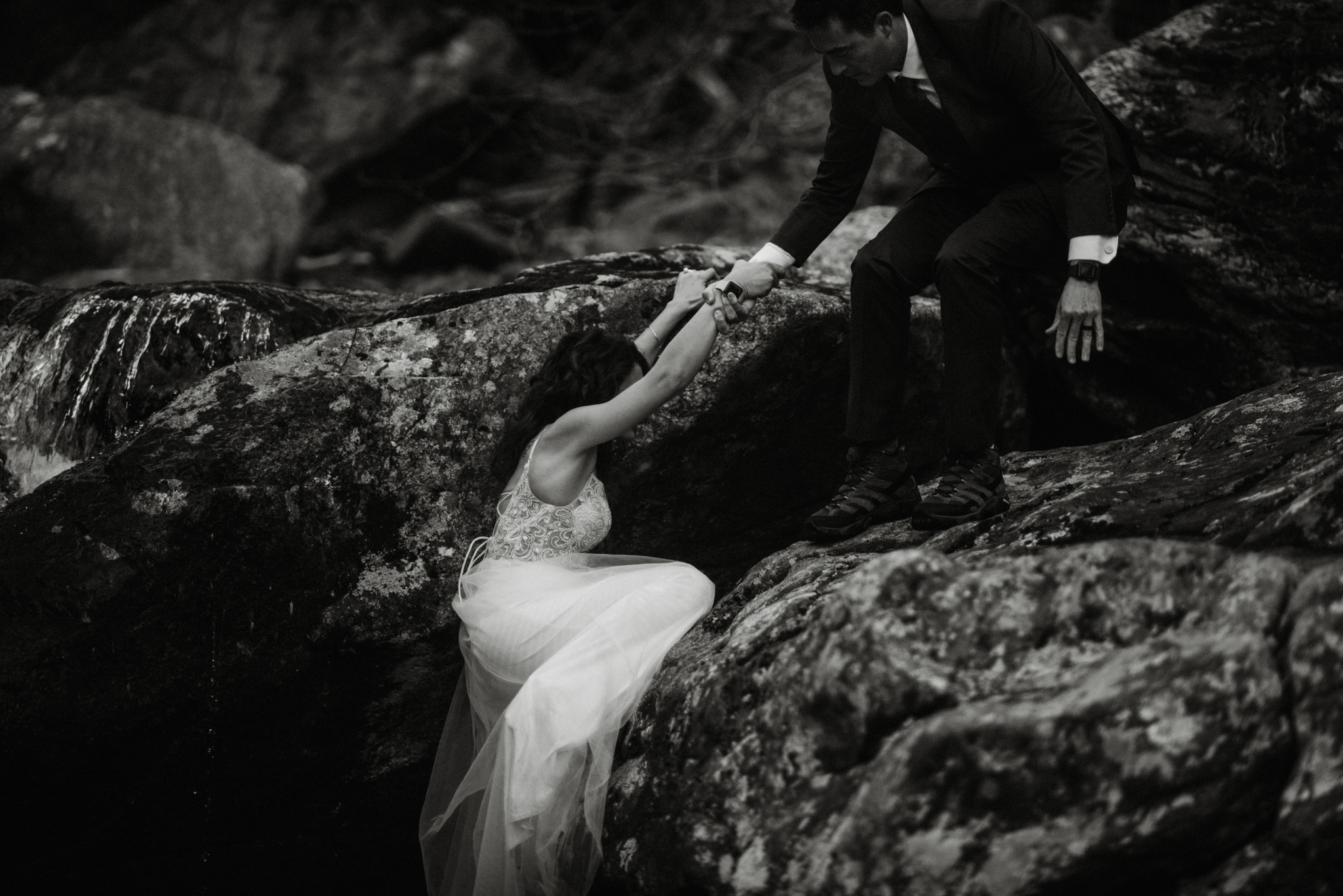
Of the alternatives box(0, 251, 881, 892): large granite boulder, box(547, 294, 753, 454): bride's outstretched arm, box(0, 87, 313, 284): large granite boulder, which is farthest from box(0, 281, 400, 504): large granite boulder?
box(0, 87, 313, 284): large granite boulder

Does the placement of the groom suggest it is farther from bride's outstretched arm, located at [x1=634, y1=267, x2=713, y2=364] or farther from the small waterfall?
the small waterfall

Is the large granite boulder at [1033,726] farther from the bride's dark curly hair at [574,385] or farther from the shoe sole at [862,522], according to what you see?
the bride's dark curly hair at [574,385]

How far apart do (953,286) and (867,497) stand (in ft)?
2.61

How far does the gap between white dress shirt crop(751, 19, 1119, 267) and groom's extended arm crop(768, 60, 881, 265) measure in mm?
428

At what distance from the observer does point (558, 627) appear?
369 cm

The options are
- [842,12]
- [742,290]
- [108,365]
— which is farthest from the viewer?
[108,365]

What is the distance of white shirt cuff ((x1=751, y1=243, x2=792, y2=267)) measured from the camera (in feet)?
14.4

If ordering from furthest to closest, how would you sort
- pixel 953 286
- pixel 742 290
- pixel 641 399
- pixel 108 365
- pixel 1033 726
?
pixel 108 365
pixel 742 290
pixel 641 399
pixel 953 286
pixel 1033 726

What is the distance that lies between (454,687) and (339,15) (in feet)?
41.1

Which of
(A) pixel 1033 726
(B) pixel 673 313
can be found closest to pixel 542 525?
(B) pixel 673 313

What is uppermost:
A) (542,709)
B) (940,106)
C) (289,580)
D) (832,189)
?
(940,106)

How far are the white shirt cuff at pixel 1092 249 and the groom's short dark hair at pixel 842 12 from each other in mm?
946

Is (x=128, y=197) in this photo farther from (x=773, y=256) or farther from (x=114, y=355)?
(x=773, y=256)

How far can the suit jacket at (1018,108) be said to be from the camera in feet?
12.0
